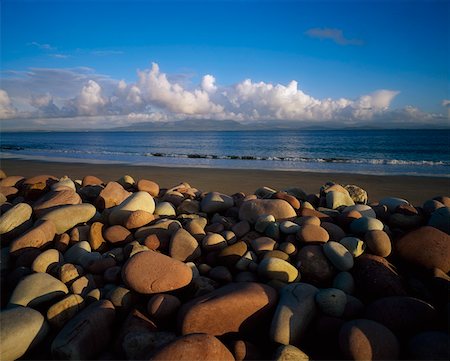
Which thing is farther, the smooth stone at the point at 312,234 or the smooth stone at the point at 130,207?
the smooth stone at the point at 130,207

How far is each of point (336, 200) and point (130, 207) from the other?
3.01 m

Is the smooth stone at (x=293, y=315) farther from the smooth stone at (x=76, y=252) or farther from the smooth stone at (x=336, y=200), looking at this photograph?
the smooth stone at (x=336, y=200)

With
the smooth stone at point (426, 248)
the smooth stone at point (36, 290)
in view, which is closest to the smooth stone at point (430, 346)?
the smooth stone at point (426, 248)

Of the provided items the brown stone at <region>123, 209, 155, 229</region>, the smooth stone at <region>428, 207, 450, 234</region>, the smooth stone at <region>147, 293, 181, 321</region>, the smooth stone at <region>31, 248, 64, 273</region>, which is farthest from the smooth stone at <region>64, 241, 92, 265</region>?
the smooth stone at <region>428, 207, 450, 234</region>

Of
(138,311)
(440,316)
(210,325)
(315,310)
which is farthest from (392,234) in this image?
(138,311)

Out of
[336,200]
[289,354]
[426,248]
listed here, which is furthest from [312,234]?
[336,200]

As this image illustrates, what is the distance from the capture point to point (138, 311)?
2.27m

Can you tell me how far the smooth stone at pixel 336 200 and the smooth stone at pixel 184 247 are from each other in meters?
2.34

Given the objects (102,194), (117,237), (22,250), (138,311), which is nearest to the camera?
(138,311)

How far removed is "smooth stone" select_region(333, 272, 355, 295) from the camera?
2.58m

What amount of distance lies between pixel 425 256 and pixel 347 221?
0.90 metres

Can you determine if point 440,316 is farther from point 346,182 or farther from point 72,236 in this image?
point 346,182

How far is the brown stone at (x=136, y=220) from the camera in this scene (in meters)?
3.48

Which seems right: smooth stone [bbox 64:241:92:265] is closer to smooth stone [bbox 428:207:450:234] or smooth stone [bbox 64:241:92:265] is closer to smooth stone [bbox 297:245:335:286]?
smooth stone [bbox 297:245:335:286]
